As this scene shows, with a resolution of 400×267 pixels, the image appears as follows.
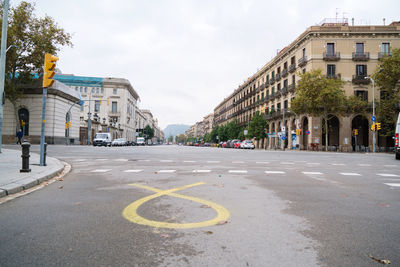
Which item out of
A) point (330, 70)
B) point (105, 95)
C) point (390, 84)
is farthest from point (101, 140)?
point (105, 95)

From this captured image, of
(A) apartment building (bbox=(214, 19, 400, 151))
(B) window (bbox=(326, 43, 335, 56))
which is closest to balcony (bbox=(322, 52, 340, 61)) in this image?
(A) apartment building (bbox=(214, 19, 400, 151))

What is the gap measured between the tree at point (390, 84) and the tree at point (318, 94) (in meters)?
4.41

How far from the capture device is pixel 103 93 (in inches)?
2908

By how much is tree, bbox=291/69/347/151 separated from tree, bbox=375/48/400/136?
4408mm

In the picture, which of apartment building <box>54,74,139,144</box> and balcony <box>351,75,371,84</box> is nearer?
balcony <box>351,75,371,84</box>

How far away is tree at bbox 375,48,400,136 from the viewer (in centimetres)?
3017

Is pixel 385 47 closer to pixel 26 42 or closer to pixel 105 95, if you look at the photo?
pixel 26 42

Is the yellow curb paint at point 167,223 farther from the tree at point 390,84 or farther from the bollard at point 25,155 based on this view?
the tree at point 390,84

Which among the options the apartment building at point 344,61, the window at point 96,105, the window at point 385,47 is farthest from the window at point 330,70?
the window at point 96,105

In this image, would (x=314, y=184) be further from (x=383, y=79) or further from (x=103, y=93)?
(x=103, y=93)

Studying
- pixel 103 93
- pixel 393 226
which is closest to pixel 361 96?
pixel 393 226

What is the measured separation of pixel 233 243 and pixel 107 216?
176cm

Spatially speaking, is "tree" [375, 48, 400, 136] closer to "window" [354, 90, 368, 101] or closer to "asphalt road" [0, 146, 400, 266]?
"window" [354, 90, 368, 101]

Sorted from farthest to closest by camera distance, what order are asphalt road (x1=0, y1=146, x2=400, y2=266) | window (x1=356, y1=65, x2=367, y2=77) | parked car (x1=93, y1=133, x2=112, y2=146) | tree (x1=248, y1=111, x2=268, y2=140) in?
1. tree (x1=248, y1=111, x2=268, y2=140)
2. parked car (x1=93, y1=133, x2=112, y2=146)
3. window (x1=356, y1=65, x2=367, y2=77)
4. asphalt road (x1=0, y1=146, x2=400, y2=266)
